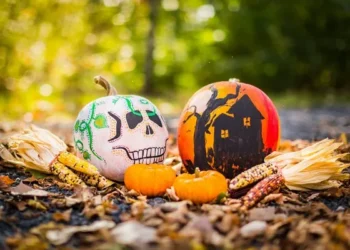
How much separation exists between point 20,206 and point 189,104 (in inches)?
55.2

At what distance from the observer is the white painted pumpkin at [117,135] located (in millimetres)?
3500

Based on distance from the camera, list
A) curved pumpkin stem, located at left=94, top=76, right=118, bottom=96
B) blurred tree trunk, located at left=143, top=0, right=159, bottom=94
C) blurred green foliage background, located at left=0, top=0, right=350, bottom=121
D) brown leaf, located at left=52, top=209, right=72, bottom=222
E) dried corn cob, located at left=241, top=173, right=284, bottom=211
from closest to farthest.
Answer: brown leaf, located at left=52, top=209, right=72, bottom=222
dried corn cob, located at left=241, top=173, right=284, bottom=211
curved pumpkin stem, located at left=94, top=76, right=118, bottom=96
blurred green foliage background, located at left=0, top=0, right=350, bottom=121
blurred tree trunk, located at left=143, top=0, right=159, bottom=94

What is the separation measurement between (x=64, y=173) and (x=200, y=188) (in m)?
0.98

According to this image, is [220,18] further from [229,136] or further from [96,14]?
[229,136]

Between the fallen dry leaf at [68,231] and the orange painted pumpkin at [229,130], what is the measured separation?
3.76 ft

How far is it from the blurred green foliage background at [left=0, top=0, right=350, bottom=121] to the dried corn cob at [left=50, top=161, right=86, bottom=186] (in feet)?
19.4

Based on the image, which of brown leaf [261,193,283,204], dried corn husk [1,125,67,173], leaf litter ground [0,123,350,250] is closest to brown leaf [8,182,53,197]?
leaf litter ground [0,123,350,250]

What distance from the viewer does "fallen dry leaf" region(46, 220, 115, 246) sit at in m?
2.40

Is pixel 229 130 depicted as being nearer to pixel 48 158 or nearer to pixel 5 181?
pixel 48 158

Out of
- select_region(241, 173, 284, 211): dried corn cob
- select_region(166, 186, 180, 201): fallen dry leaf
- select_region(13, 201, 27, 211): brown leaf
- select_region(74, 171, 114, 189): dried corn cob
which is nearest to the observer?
select_region(13, 201, 27, 211): brown leaf

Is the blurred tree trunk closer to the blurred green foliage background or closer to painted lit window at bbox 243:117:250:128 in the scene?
the blurred green foliage background

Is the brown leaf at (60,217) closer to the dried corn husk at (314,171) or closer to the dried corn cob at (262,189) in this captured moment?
the dried corn cob at (262,189)

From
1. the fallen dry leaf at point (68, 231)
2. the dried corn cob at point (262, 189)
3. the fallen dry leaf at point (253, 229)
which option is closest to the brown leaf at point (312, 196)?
the dried corn cob at point (262, 189)

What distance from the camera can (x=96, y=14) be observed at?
10.9m
